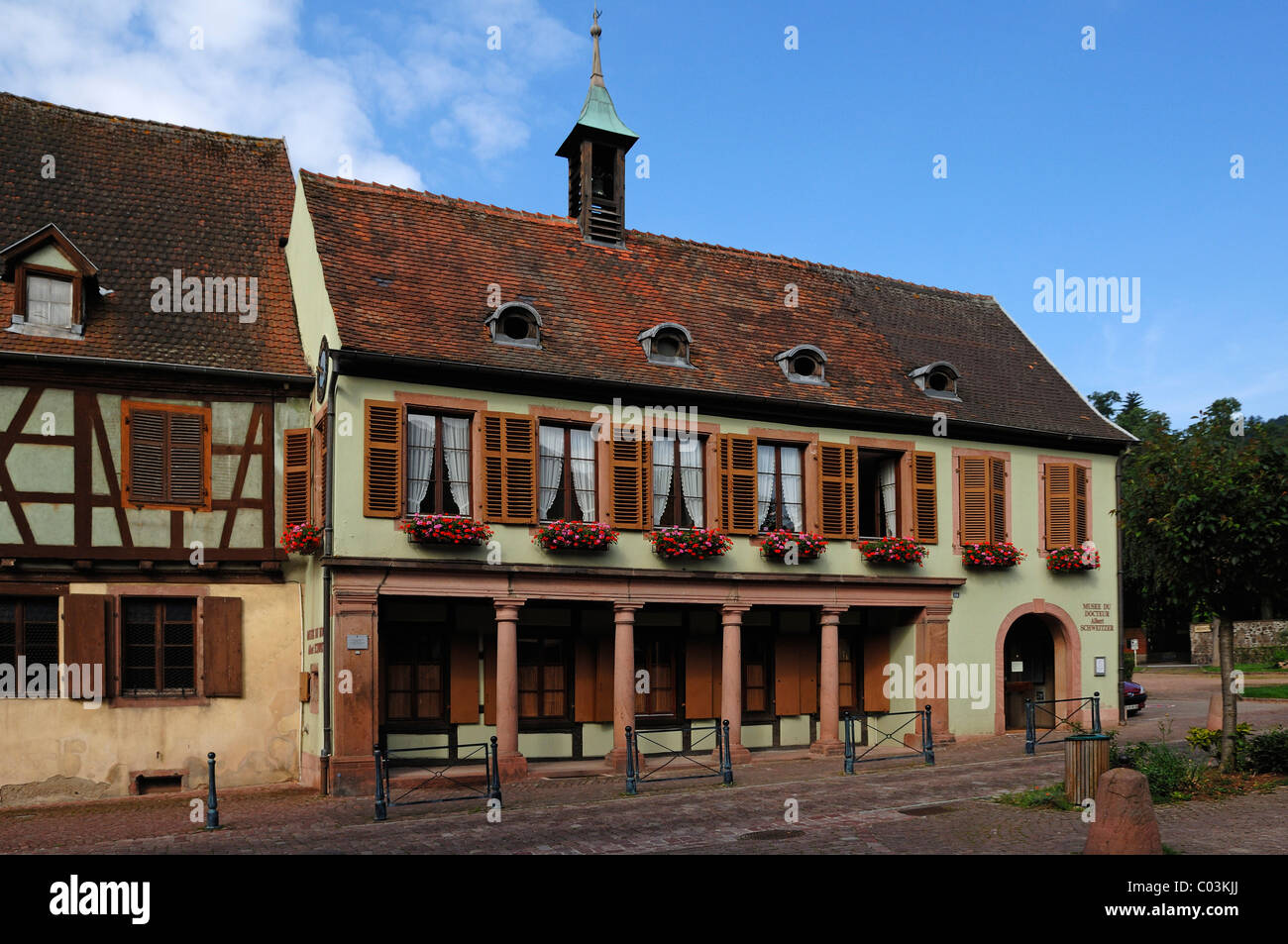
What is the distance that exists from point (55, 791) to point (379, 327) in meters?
7.90

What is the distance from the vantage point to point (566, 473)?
63.1 ft

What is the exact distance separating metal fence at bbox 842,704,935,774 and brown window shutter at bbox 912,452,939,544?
310cm

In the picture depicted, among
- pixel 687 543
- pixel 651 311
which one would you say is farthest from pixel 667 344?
pixel 687 543

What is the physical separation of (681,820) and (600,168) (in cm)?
1372

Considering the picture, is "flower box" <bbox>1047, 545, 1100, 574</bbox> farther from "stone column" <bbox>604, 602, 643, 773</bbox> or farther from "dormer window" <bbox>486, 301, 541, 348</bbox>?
"dormer window" <bbox>486, 301, 541, 348</bbox>

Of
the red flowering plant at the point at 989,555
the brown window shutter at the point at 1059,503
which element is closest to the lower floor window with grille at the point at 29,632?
the red flowering plant at the point at 989,555

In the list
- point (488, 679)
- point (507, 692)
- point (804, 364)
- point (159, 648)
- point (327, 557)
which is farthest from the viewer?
point (804, 364)

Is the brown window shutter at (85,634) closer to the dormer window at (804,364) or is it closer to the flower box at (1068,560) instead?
the dormer window at (804,364)

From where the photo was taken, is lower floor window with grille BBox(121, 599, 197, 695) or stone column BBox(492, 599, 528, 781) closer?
lower floor window with grille BBox(121, 599, 197, 695)

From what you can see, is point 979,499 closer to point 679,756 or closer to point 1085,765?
point 679,756

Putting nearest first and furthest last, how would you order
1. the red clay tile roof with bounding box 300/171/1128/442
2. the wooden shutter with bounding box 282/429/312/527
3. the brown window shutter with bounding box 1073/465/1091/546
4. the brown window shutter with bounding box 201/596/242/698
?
the brown window shutter with bounding box 201/596/242/698 → the wooden shutter with bounding box 282/429/312/527 → the red clay tile roof with bounding box 300/171/1128/442 → the brown window shutter with bounding box 1073/465/1091/546

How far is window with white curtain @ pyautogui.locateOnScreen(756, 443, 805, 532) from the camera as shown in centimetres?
2088

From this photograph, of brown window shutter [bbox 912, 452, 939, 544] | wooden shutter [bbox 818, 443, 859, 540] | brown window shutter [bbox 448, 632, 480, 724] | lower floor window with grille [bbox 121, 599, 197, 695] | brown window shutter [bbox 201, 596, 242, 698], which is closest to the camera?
lower floor window with grille [bbox 121, 599, 197, 695]

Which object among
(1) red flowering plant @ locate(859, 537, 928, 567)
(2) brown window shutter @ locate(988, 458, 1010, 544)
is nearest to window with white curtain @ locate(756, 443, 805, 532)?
(1) red flowering plant @ locate(859, 537, 928, 567)
